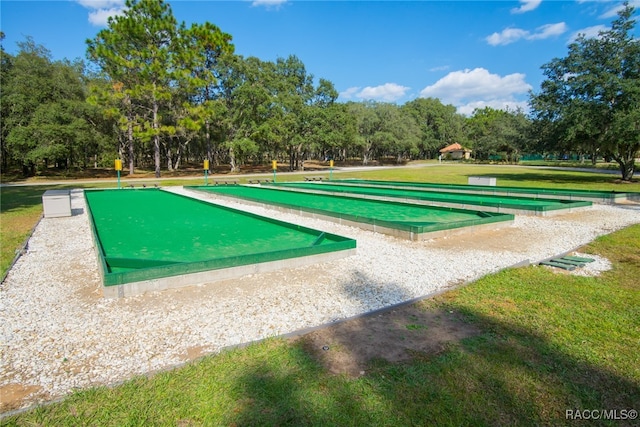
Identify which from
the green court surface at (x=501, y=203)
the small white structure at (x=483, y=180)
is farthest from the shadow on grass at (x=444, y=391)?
the small white structure at (x=483, y=180)

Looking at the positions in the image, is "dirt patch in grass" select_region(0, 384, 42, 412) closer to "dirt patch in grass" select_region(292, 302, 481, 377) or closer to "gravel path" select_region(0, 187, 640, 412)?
"gravel path" select_region(0, 187, 640, 412)

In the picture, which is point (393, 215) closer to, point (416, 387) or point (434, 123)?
point (416, 387)

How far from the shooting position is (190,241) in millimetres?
6566

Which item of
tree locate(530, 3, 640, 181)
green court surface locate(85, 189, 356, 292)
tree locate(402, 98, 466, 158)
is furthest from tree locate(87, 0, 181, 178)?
tree locate(402, 98, 466, 158)

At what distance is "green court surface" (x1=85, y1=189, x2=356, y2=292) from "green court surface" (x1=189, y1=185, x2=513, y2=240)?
60.7 inches

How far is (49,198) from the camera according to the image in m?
9.75

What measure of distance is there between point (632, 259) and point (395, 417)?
17.9 ft

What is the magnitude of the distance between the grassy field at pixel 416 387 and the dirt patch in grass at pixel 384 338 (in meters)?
0.09

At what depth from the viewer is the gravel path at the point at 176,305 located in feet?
8.91

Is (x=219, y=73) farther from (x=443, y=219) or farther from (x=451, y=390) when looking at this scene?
(x=451, y=390)

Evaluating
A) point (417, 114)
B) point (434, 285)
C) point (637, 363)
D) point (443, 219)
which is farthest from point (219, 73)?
point (417, 114)

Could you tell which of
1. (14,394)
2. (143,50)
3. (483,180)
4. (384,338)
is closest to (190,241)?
(14,394)

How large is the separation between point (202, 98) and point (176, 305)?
33.7m

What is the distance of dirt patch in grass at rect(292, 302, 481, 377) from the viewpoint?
274 cm
